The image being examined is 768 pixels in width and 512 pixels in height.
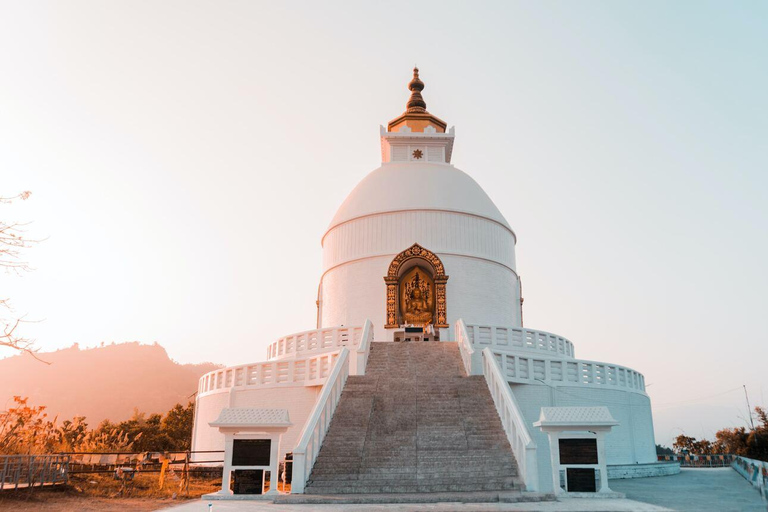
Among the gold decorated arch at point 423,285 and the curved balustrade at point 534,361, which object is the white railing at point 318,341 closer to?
the curved balustrade at point 534,361

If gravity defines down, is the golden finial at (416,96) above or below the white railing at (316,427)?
above

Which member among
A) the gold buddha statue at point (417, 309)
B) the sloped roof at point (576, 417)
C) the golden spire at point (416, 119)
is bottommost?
the sloped roof at point (576, 417)

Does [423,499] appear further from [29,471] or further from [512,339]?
[512,339]

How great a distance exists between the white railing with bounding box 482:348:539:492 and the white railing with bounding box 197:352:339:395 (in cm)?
421

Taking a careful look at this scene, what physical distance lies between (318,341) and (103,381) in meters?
100.0

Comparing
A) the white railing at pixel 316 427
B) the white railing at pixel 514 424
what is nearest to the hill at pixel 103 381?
the white railing at pixel 316 427

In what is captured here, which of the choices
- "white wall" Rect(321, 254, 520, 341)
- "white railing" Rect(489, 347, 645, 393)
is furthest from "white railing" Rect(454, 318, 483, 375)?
"white wall" Rect(321, 254, 520, 341)

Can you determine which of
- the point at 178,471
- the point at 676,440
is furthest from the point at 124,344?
the point at 178,471

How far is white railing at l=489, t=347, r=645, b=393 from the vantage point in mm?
17172

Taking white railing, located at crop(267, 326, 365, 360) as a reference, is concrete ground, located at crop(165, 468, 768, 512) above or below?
below

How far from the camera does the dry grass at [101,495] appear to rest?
→ 10836mm

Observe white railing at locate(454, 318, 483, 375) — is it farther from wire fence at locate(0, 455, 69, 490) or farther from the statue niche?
wire fence at locate(0, 455, 69, 490)

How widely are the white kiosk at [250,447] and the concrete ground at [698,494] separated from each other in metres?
6.20

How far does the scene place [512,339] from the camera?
20.0 m
